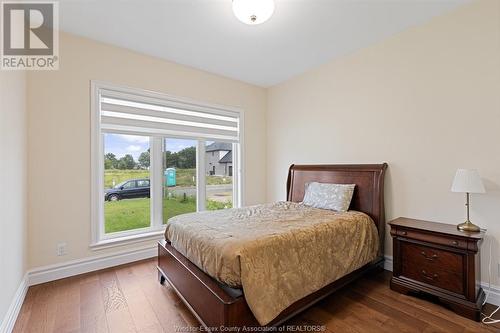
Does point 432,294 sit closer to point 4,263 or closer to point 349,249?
point 349,249

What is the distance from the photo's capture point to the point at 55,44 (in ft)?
8.36

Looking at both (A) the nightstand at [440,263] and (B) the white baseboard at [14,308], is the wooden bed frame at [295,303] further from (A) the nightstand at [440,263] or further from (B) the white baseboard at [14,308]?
(B) the white baseboard at [14,308]

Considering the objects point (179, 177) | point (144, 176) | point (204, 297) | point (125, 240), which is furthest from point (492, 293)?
point (144, 176)

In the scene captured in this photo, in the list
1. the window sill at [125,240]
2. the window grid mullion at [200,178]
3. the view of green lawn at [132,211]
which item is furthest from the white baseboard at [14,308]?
the window grid mullion at [200,178]

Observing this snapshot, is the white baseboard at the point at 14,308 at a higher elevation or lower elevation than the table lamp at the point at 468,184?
lower

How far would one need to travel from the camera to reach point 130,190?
10.4 feet

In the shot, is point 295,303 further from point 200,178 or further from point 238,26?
point 238,26

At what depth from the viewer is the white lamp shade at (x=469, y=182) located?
1.94 metres

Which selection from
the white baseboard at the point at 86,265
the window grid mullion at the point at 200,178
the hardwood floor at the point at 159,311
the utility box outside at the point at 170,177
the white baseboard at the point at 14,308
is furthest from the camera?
the window grid mullion at the point at 200,178

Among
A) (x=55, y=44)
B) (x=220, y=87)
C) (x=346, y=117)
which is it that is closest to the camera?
(x=55, y=44)

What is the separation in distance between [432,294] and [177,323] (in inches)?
84.5

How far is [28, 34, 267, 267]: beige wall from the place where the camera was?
2459 mm

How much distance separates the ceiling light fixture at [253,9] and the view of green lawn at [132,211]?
2523mm

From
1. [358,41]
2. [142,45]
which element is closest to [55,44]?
[142,45]
